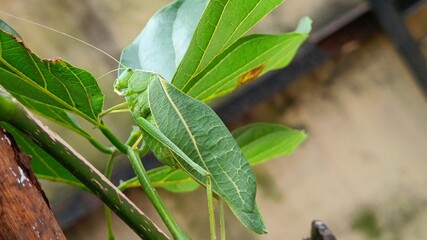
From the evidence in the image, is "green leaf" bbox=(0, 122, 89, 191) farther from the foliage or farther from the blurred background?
the blurred background

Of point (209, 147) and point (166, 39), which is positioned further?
point (166, 39)

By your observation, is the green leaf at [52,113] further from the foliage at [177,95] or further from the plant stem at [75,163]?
the plant stem at [75,163]

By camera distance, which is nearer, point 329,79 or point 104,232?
point 104,232

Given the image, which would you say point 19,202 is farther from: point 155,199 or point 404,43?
point 404,43

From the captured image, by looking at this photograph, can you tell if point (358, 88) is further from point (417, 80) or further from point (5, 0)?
point (5, 0)

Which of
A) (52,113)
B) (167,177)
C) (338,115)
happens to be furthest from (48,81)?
(338,115)

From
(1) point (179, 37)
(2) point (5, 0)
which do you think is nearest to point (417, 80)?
(2) point (5, 0)

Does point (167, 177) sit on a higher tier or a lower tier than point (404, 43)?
higher

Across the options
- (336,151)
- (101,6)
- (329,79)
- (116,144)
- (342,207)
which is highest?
(101,6)

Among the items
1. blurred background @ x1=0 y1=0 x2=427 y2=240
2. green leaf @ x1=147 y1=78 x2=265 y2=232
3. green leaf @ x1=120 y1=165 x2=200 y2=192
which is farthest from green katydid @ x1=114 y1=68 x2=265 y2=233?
blurred background @ x1=0 y1=0 x2=427 y2=240
